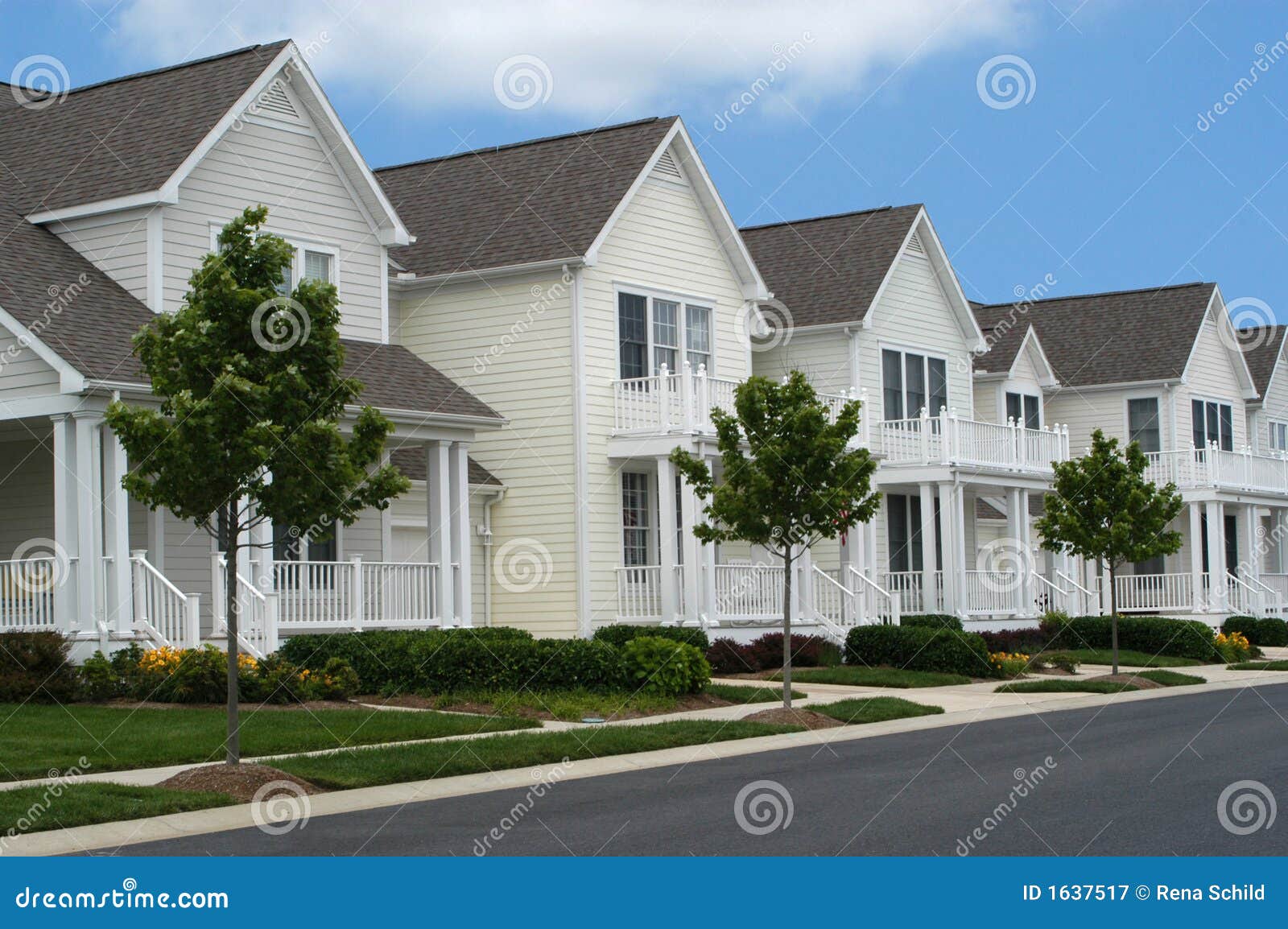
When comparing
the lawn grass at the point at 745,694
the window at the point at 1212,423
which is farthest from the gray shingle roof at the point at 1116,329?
the lawn grass at the point at 745,694

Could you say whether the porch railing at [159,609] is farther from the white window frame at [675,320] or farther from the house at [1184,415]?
the house at [1184,415]

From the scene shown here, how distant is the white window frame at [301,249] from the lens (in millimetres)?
26422

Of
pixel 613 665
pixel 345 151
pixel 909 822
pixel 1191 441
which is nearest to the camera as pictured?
pixel 909 822

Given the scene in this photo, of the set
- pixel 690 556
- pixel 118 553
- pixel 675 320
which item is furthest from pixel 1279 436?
pixel 118 553

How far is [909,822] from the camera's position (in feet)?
38.9

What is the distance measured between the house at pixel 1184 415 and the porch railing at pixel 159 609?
91.1 ft

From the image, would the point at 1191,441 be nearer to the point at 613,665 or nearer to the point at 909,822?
the point at 613,665

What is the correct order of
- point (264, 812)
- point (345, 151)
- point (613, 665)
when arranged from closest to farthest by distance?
point (264, 812) < point (613, 665) < point (345, 151)

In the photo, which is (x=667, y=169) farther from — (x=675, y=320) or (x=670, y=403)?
(x=670, y=403)

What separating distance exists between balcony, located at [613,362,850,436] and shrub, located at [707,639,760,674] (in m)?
3.76

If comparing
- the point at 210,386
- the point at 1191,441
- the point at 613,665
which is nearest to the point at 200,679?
the point at 613,665

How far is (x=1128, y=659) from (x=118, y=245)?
70.7ft

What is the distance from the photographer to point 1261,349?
54.1 meters

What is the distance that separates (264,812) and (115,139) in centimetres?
1685
